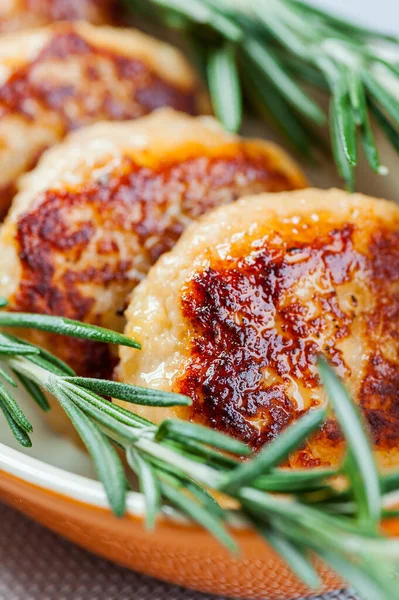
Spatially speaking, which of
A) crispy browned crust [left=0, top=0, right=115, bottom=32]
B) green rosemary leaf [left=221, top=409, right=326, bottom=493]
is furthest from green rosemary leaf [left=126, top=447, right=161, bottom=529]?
crispy browned crust [left=0, top=0, right=115, bottom=32]

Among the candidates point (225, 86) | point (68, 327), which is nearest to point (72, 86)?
point (225, 86)

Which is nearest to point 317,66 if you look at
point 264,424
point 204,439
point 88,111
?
point 88,111

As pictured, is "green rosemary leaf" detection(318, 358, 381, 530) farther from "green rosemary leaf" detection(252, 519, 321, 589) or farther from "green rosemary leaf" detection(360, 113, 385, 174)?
"green rosemary leaf" detection(360, 113, 385, 174)

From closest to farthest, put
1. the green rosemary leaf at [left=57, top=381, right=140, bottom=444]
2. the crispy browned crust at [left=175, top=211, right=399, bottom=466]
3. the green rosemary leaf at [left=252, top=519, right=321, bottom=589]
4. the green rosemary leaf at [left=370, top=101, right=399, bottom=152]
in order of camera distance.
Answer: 1. the green rosemary leaf at [left=252, top=519, right=321, bottom=589]
2. the green rosemary leaf at [left=57, top=381, right=140, bottom=444]
3. the crispy browned crust at [left=175, top=211, right=399, bottom=466]
4. the green rosemary leaf at [left=370, top=101, right=399, bottom=152]

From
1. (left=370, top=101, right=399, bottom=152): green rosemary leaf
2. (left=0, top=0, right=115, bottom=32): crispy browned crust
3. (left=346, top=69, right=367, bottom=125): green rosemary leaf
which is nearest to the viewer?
(left=346, top=69, right=367, bottom=125): green rosemary leaf

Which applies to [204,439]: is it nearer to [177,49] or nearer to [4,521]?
[4,521]

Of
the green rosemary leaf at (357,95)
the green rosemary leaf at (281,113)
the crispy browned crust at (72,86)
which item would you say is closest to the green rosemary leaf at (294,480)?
the green rosemary leaf at (357,95)

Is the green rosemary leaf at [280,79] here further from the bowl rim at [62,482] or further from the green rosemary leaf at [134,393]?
the bowl rim at [62,482]
